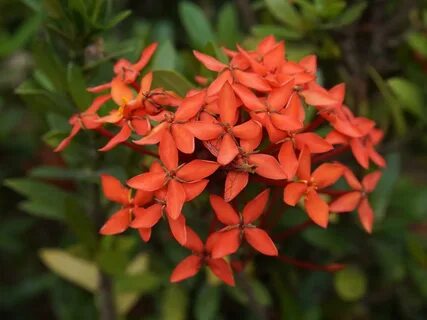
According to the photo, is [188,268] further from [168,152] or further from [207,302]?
[207,302]

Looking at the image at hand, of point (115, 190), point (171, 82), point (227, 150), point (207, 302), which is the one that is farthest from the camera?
point (207, 302)

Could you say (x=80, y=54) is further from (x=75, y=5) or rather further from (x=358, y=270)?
(x=358, y=270)

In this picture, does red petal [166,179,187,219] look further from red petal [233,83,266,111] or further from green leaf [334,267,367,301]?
→ green leaf [334,267,367,301]

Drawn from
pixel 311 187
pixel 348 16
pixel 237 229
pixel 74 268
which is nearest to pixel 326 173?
pixel 311 187

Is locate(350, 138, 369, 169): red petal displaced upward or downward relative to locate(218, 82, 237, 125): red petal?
downward

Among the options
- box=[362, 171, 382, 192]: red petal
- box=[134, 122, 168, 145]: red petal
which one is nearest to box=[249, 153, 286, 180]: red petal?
box=[134, 122, 168, 145]: red petal
